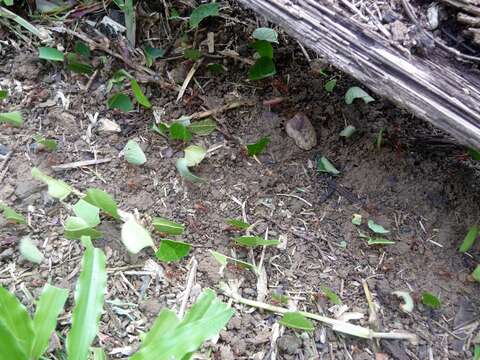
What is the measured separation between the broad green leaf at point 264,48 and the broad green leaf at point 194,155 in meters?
0.28

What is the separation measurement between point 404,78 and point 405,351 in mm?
520

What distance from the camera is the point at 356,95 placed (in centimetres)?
118

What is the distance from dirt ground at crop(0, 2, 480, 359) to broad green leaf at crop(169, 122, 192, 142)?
28 millimetres

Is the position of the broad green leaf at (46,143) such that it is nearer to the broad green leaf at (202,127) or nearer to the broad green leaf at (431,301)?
the broad green leaf at (202,127)

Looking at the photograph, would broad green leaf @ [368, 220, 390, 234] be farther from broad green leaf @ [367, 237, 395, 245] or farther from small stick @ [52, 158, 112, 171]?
small stick @ [52, 158, 112, 171]

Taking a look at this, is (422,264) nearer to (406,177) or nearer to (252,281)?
(406,177)

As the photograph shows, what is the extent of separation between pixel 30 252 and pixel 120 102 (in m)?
0.39

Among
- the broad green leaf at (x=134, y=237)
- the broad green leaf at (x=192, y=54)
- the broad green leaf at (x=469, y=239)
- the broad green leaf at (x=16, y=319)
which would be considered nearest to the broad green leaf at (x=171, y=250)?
the broad green leaf at (x=134, y=237)

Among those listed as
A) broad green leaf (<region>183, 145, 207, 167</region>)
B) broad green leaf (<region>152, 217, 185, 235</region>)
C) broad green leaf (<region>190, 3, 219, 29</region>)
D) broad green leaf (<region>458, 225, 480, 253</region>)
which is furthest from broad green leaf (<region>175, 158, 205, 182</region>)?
broad green leaf (<region>458, 225, 480, 253</region>)

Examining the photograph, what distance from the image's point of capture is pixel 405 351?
1.00m

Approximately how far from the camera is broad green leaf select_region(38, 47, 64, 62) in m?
1.18

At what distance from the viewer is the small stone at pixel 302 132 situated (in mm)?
1189

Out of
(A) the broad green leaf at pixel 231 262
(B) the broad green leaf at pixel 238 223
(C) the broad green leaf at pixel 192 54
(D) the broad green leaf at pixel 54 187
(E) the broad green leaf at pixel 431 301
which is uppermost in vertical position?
(C) the broad green leaf at pixel 192 54

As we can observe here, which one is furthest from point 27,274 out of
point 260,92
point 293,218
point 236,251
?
point 260,92
